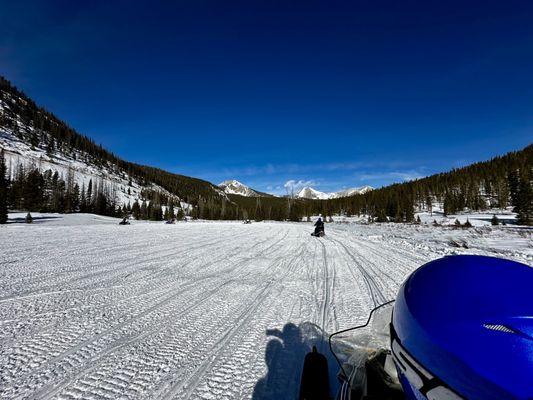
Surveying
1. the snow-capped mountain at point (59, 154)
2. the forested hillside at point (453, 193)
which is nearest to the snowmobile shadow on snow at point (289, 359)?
the forested hillside at point (453, 193)

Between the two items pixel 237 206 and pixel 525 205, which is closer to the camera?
pixel 525 205

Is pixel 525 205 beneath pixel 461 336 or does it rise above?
above

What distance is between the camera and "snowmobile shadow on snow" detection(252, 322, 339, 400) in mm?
2543

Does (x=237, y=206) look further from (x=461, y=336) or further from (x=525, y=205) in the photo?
(x=461, y=336)

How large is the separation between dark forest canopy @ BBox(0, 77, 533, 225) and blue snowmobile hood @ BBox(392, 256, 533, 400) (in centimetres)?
3934

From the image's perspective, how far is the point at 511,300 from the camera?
1.39 meters

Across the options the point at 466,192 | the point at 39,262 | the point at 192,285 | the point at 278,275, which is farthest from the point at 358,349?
the point at 466,192

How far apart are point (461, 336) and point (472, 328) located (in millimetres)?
64

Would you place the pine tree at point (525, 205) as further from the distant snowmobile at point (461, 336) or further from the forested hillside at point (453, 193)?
the distant snowmobile at point (461, 336)

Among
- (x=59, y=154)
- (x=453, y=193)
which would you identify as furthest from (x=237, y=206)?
(x=453, y=193)

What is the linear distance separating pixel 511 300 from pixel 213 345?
2.92m

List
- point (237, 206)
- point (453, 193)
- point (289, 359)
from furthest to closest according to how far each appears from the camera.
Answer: point (237, 206) → point (453, 193) → point (289, 359)

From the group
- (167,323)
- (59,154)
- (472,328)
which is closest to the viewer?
(472,328)

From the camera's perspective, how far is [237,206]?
13175 cm
